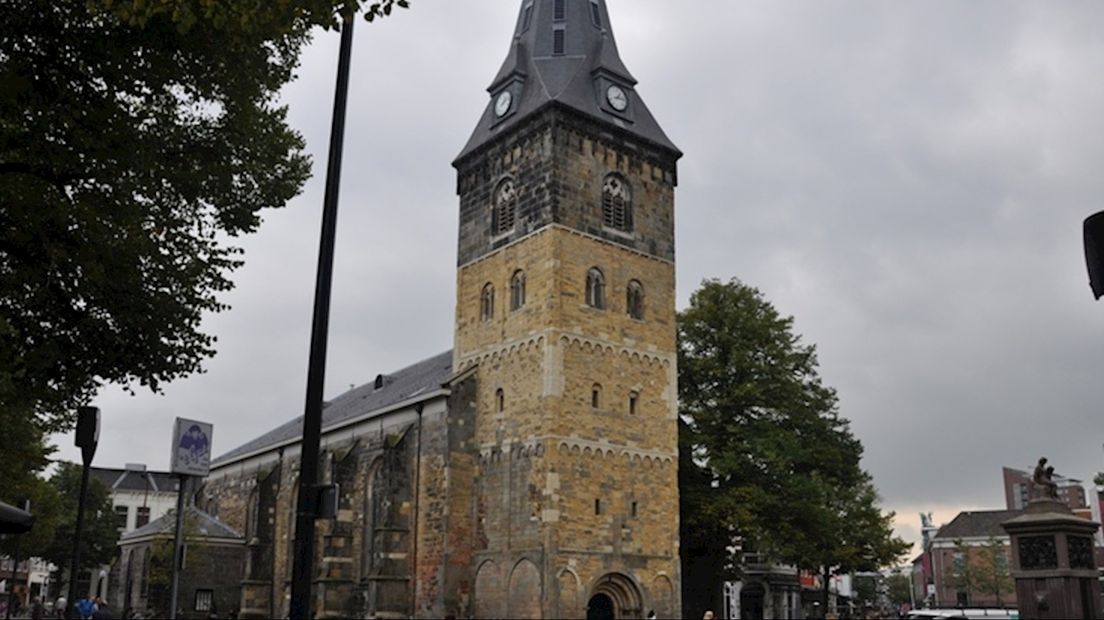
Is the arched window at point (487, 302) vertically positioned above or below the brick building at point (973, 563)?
above

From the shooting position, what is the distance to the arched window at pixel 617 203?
1421 inches

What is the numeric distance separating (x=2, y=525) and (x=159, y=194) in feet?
26.3

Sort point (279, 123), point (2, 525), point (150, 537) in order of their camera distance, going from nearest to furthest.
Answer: point (2, 525), point (279, 123), point (150, 537)

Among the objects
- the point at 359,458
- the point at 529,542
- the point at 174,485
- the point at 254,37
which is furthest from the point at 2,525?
the point at 174,485

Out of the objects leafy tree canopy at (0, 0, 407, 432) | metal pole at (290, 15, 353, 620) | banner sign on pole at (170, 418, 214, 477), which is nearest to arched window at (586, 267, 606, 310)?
leafy tree canopy at (0, 0, 407, 432)

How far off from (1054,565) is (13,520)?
562 inches

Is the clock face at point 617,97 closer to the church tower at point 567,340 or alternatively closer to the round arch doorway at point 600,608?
the church tower at point 567,340

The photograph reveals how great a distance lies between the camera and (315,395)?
29.5 feet

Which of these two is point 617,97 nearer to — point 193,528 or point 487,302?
point 487,302

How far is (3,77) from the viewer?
38.8 feet

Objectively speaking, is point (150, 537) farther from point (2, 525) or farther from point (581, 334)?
point (2, 525)

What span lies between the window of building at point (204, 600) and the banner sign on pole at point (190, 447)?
3829 cm

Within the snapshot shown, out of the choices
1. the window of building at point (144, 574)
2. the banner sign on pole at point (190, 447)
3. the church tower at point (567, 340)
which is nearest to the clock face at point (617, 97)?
the church tower at point (567, 340)

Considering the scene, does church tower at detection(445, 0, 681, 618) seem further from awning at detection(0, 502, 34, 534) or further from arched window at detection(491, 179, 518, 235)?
awning at detection(0, 502, 34, 534)
